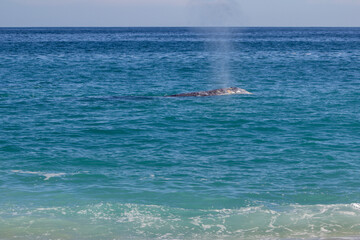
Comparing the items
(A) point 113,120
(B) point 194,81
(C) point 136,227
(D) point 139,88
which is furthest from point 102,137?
(B) point 194,81

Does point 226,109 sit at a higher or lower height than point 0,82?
lower

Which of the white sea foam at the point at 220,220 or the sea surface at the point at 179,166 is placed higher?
the sea surface at the point at 179,166

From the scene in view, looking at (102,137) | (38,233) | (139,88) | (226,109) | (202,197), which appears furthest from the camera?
(139,88)

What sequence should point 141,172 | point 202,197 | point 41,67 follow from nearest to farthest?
point 202,197 → point 141,172 → point 41,67

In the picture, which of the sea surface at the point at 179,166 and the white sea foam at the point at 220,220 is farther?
the sea surface at the point at 179,166

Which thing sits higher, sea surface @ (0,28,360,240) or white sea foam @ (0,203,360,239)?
sea surface @ (0,28,360,240)

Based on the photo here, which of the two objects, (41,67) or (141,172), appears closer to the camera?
(141,172)

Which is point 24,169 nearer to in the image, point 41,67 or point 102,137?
point 102,137

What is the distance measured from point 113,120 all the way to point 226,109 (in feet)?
23.2

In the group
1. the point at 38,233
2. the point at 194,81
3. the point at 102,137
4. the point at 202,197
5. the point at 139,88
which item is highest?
the point at 194,81

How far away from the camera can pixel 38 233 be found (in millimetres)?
13289

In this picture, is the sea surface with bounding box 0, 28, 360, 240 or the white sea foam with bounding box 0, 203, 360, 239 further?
the sea surface with bounding box 0, 28, 360, 240

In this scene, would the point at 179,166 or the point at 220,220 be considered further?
the point at 179,166

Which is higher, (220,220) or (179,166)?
(179,166)
